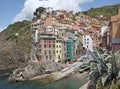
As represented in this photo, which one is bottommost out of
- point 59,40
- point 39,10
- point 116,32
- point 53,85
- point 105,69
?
point 53,85

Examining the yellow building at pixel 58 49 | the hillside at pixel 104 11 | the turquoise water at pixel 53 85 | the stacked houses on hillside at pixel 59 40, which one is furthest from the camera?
the hillside at pixel 104 11

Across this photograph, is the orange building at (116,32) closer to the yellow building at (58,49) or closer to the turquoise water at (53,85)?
the turquoise water at (53,85)

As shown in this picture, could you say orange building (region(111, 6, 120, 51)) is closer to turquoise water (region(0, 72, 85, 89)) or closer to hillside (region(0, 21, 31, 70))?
turquoise water (region(0, 72, 85, 89))

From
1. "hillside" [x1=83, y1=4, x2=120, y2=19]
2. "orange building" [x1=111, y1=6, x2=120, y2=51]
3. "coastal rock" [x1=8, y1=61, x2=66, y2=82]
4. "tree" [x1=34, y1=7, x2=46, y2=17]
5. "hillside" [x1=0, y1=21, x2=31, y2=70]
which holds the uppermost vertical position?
"hillside" [x1=83, y1=4, x2=120, y2=19]

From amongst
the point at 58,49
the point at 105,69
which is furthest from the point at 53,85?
the point at 58,49

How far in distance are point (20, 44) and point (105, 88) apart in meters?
84.4

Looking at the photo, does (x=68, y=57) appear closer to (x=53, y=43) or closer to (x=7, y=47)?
(x=53, y=43)

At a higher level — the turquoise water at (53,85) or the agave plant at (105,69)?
the agave plant at (105,69)

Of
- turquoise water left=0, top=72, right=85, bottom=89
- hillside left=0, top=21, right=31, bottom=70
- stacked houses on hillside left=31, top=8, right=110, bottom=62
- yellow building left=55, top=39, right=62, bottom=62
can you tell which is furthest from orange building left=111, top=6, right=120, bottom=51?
hillside left=0, top=21, right=31, bottom=70

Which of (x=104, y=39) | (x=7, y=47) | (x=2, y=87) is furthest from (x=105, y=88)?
(x=7, y=47)

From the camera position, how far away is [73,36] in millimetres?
96062

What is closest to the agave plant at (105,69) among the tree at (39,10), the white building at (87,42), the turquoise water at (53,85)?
the turquoise water at (53,85)

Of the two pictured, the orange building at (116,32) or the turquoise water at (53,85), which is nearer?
the orange building at (116,32)

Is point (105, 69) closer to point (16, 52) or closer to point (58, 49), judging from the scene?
point (58, 49)
